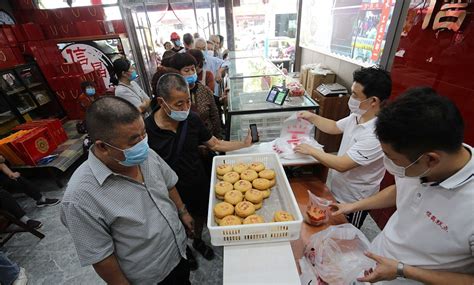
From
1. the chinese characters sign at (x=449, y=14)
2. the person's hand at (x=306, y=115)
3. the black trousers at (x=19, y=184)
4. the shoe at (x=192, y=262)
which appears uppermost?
the chinese characters sign at (x=449, y=14)

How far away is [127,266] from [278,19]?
712 centimetres

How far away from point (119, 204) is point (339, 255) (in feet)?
4.02

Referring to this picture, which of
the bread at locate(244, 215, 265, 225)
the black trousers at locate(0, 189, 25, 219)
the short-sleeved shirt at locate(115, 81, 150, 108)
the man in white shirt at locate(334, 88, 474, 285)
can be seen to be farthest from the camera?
the short-sleeved shirt at locate(115, 81, 150, 108)

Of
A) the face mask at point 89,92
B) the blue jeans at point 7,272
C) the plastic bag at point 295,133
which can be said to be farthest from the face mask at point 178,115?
the face mask at point 89,92

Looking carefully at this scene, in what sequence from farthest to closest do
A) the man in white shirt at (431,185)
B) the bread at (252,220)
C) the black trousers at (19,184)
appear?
the black trousers at (19,184) → the bread at (252,220) → the man in white shirt at (431,185)

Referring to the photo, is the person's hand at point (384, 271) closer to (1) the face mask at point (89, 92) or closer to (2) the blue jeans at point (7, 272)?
(2) the blue jeans at point (7, 272)

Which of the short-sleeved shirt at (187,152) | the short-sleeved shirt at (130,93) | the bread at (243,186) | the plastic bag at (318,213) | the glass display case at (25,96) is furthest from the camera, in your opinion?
the glass display case at (25,96)

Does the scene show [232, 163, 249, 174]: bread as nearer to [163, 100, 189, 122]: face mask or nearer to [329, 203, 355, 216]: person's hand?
[163, 100, 189, 122]: face mask

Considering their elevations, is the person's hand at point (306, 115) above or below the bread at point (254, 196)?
above

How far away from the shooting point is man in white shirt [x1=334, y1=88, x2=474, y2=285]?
763 mm

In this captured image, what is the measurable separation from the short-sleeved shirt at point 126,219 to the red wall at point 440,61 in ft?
6.93

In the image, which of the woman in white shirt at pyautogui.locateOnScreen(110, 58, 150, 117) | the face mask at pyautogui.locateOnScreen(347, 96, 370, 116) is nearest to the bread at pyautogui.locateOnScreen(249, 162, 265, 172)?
the face mask at pyautogui.locateOnScreen(347, 96, 370, 116)

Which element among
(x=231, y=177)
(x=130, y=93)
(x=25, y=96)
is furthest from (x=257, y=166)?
(x=25, y=96)

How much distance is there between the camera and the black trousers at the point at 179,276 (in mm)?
1498
